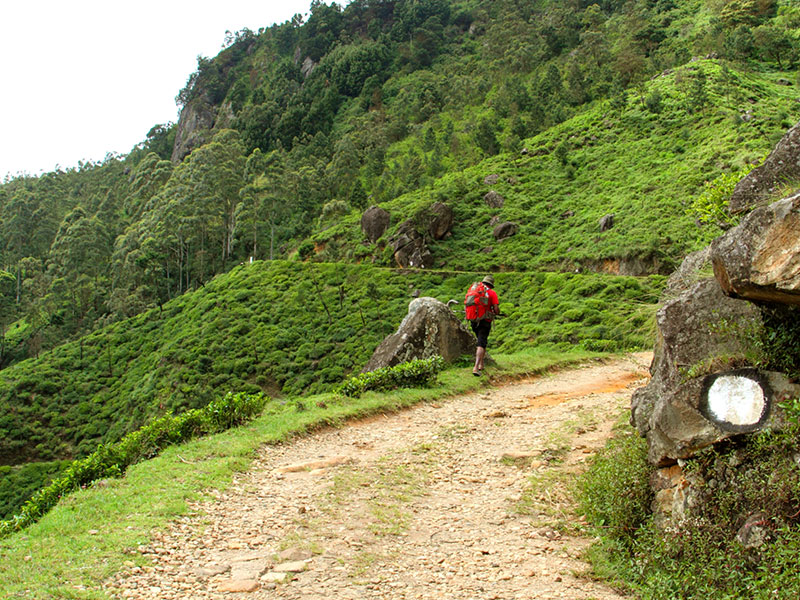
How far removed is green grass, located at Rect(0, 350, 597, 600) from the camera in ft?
13.8

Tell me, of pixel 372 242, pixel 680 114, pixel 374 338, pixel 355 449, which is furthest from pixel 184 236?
pixel 355 449

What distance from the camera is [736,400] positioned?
4375 mm

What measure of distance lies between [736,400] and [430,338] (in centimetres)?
953

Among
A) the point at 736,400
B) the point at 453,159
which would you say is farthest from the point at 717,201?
the point at 453,159

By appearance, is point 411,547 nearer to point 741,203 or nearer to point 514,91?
point 741,203

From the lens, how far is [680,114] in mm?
42438

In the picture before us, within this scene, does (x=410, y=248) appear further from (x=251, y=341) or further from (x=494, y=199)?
→ (x=251, y=341)

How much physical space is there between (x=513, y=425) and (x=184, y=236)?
52.8m

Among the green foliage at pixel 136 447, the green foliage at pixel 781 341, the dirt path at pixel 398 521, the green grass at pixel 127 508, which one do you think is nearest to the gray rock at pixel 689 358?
the green foliage at pixel 781 341

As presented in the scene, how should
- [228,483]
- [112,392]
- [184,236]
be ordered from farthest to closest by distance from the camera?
[184,236] → [112,392] → [228,483]

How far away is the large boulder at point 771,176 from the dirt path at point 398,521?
3.20 m

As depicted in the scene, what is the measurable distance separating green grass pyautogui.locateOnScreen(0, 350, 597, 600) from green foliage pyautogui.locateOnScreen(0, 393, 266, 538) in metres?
0.34

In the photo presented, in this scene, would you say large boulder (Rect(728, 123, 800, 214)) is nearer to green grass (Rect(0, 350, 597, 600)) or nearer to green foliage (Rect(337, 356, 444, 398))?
green grass (Rect(0, 350, 597, 600))

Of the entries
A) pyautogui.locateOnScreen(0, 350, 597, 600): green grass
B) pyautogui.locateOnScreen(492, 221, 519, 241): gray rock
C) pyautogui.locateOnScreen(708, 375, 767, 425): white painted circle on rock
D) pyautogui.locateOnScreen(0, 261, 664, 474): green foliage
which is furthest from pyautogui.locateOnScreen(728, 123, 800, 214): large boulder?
pyautogui.locateOnScreen(492, 221, 519, 241): gray rock
